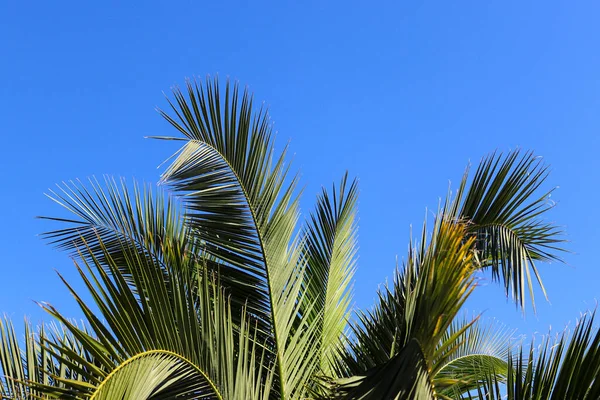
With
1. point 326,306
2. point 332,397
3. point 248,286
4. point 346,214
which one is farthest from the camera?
point 346,214

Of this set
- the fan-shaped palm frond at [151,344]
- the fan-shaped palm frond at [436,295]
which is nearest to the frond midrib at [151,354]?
the fan-shaped palm frond at [151,344]

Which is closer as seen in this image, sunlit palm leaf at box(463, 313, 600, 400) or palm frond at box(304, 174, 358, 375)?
sunlit palm leaf at box(463, 313, 600, 400)

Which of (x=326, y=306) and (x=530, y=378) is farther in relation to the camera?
(x=326, y=306)

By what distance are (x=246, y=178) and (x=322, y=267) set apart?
3.81 ft

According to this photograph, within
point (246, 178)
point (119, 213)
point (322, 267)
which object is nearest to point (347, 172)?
point (322, 267)

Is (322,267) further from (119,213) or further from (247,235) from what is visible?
(119,213)

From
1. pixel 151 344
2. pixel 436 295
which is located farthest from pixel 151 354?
pixel 436 295

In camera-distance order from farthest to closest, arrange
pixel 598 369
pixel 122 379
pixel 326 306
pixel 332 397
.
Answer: pixel 326 306
pixel 332 397
pixel 122 379
pixel 598 369

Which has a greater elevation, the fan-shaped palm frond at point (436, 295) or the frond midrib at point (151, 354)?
the fan-shaped palm frond at point (436, 295)

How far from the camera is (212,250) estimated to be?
5.00 metres

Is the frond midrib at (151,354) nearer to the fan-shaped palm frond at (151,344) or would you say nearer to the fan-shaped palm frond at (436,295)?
the fan-shaped palm frond at (151,344)

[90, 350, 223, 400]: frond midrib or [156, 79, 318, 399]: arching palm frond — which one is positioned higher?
[156, 79, 318, 399]: arching palm frond

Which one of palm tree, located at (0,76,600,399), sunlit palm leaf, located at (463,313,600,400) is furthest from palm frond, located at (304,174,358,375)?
sunlit palm leaf, located at (463,313,600,400)

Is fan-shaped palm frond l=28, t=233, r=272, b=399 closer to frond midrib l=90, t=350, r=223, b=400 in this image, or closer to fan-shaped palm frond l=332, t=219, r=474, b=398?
frond midrib l=90, t=350, r=223, b=400
